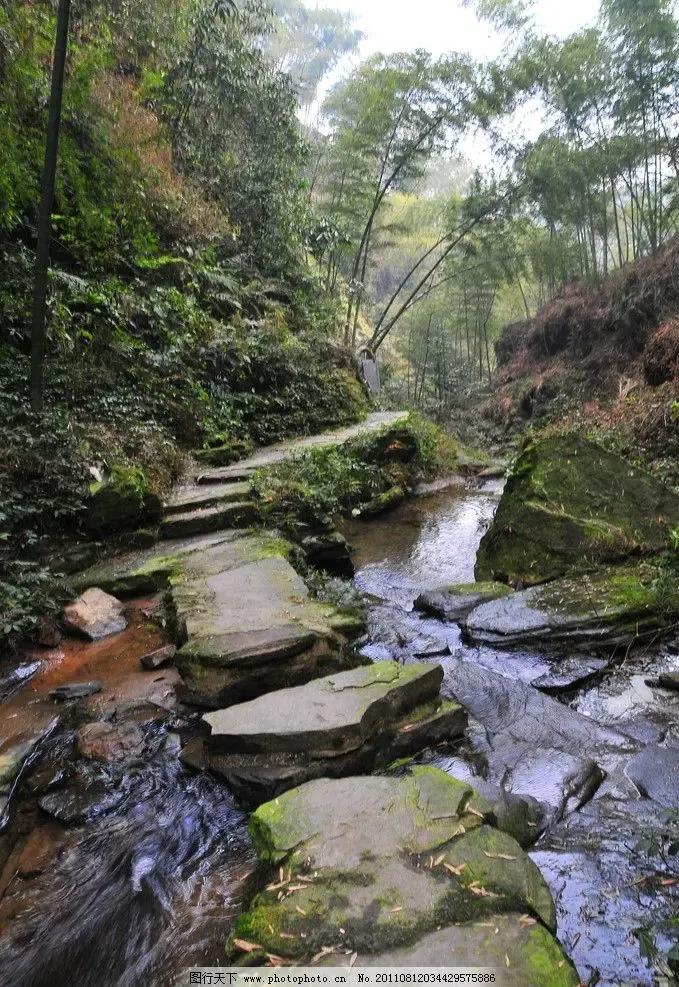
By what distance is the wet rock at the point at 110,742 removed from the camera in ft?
9.34

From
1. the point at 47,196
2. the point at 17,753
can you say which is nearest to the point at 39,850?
the point at 17,753

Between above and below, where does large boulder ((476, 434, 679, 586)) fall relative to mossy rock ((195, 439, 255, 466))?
below

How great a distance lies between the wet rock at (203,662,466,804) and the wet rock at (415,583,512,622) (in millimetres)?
1900

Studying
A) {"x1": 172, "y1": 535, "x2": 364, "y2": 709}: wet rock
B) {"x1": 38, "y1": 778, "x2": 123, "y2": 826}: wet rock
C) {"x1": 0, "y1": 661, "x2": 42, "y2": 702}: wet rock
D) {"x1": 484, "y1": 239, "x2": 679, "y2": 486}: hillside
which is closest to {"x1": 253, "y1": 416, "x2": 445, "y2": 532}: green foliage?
{"x1": 172, "y1": 535, "x2": 364, "y2": 709}: wet rock

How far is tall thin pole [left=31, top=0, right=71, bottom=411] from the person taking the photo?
486 centimetres

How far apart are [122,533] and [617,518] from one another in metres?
4.71

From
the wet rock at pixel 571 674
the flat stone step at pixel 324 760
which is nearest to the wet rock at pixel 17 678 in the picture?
the flat stone step at pixel 324 760

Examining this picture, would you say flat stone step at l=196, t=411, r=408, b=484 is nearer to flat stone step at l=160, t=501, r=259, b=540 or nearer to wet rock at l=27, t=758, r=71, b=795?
flat stone step at l=160, t=501, r=259, b=540

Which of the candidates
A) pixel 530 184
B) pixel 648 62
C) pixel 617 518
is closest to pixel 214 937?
pixel 617 518

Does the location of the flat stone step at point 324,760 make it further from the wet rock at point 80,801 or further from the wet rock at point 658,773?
the wet rock at point 658,773

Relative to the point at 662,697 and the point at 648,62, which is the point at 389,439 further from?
the point at 648,62

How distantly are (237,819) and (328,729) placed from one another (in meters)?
0.54

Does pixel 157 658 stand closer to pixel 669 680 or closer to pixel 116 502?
pixel 116 502

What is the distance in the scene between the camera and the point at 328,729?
2533 mm
